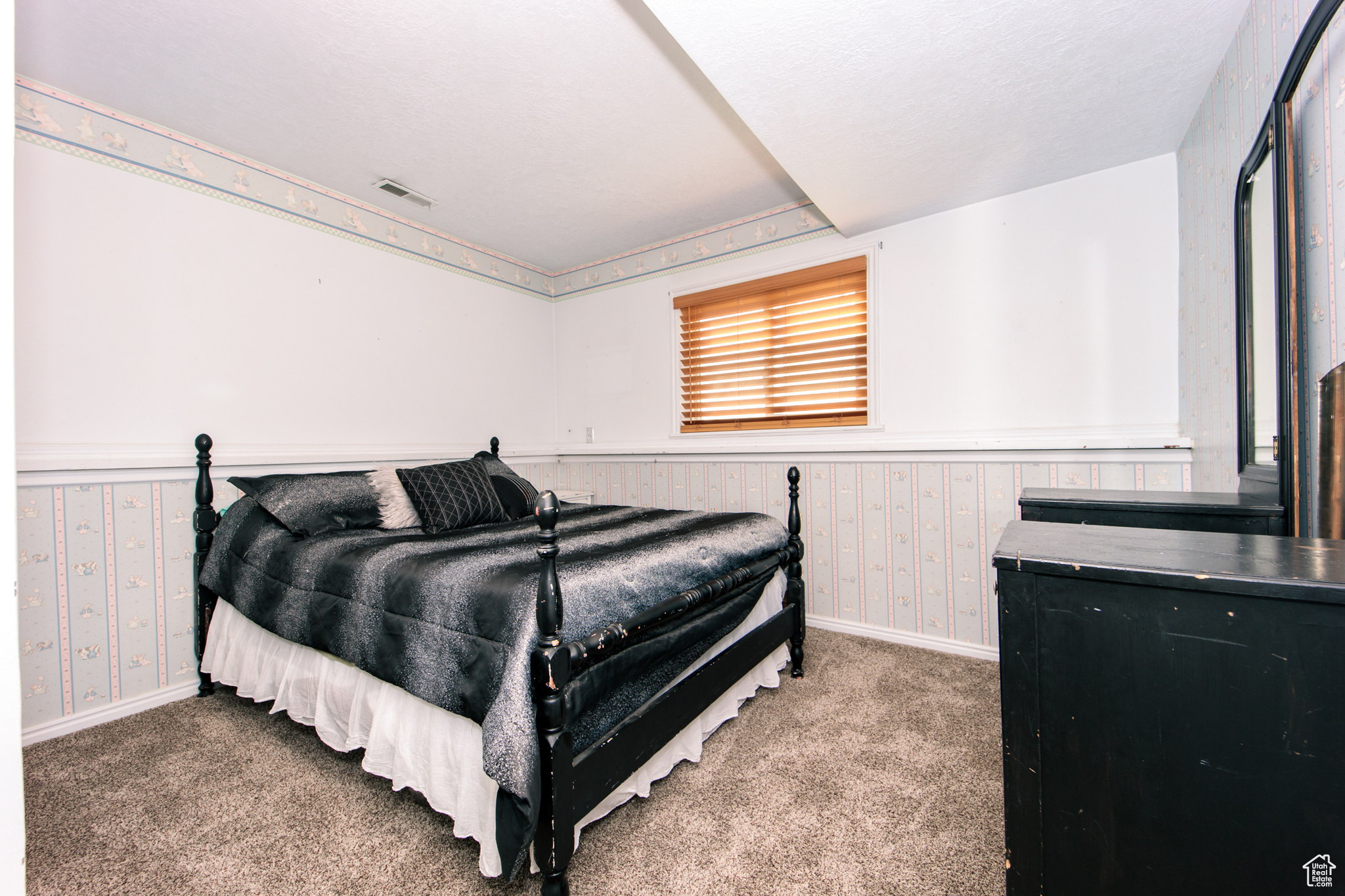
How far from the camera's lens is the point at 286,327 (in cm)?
286

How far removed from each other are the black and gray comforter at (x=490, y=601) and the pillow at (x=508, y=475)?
1.53ft

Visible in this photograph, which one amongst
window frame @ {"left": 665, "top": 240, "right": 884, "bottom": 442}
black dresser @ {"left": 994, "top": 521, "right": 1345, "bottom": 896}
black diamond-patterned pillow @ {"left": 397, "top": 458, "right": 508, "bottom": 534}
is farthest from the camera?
window frame @ {"left": 665, "top": 240, "right": 884, "bottom": 442}

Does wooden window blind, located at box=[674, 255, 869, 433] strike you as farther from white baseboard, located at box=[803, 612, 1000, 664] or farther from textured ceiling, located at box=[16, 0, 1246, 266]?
white baseboard, located at box=[803, 612, 1000, 664]

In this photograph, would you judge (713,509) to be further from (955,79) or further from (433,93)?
(433,93)

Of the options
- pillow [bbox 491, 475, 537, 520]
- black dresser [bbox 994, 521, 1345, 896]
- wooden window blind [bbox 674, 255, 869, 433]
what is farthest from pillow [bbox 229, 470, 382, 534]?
black dresser [bbox 994, 521, 1345, 896]

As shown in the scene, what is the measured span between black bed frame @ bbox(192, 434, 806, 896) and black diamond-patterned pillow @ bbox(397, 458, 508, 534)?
3.82 feet

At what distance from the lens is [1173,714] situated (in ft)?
2.30

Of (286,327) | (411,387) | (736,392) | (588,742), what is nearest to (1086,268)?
(736,392)

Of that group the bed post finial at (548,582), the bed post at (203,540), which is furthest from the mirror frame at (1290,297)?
the bed post at (203,540)

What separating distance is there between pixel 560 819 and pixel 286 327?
2816mm

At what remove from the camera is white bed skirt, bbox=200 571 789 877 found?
146 cm

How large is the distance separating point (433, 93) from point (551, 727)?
95.2 inches

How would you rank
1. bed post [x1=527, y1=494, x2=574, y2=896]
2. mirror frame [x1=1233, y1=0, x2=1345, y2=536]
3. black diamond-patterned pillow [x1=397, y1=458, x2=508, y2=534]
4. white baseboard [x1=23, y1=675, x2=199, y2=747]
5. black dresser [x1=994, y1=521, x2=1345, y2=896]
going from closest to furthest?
black dresser [x1=994, y1=521, x2=1345, y2=896], mirror frame [x1=1233, y1=0, x2=1345, y2=536], bed post [x1=527, y1=494, x2=574, y2=896], white baseboard [x1=23, y1=675, x2=199, y2=747], black diamond-patterned pillow [x1=397, y1=458, x2=508, y2=534]

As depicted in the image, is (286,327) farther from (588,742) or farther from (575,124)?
(588,742)
